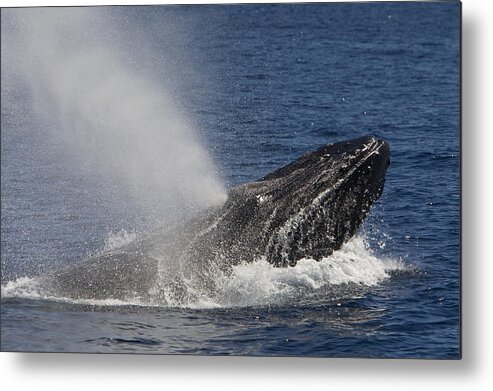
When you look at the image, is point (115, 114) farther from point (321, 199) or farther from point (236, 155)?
point (321, 199)

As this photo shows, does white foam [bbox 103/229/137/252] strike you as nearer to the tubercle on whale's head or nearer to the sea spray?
the sea spray

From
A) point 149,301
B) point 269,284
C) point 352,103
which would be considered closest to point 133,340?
point 149,301

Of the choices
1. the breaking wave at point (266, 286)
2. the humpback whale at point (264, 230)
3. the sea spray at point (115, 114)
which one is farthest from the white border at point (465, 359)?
the sea spray at point (115, 114)

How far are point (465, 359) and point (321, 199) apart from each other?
8.63ft

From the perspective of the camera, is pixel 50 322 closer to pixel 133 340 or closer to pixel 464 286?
pixel 133 340

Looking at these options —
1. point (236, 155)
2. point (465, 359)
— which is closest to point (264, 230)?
point (236, 155)

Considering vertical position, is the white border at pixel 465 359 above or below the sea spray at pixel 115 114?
below

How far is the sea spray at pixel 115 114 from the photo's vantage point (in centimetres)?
1620

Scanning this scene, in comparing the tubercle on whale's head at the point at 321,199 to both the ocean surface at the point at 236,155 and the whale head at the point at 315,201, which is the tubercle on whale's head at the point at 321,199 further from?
the ocean surface at the point at 236,155

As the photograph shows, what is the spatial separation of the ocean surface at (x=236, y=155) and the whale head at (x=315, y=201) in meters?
0.28

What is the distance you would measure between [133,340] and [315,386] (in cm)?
227

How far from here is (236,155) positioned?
56.8ft

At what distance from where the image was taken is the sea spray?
16.2 meters

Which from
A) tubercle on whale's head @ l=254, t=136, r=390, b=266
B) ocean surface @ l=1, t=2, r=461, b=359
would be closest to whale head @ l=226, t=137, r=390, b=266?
tubercle on whale's head @ l=254, t=136, r=390, b=266
